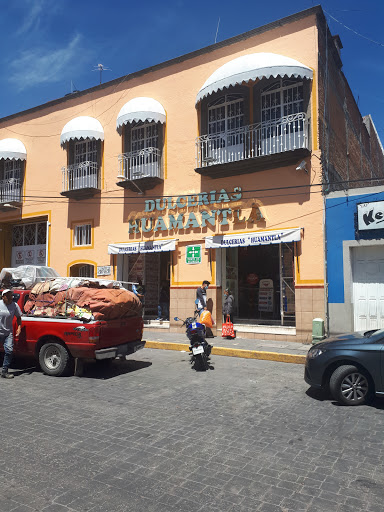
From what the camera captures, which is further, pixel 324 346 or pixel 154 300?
pixel 154 300

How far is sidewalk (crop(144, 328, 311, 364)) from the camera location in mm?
10389

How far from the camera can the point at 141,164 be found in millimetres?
15859

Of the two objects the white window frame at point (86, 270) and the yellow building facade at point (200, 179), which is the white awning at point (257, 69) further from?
the white window frame at point (86, 270)

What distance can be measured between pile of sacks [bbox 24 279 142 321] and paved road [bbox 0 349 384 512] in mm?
1324

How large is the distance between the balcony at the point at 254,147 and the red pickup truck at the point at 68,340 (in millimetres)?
6992

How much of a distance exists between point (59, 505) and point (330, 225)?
10582 millimetres

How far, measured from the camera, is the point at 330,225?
12094 millimetres

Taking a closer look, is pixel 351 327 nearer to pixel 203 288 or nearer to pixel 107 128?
pixel 203 288

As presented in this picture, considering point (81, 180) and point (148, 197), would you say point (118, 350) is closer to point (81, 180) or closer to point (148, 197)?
point (148, 197)

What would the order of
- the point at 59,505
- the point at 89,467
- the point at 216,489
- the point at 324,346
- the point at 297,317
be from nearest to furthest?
the point at 59,505, the point at 216,489, the point at 89,467, the point at 324,346, the point at 297,317

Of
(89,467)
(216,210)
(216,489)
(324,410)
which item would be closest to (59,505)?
(89,467)

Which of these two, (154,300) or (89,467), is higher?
(154,300)

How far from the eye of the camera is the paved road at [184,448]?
350 centimetres

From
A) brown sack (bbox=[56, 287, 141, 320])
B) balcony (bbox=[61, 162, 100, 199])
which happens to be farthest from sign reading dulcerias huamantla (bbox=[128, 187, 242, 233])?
brown sack (bbox=[56, 287, 141, 320])
